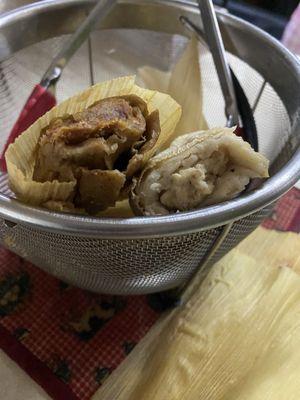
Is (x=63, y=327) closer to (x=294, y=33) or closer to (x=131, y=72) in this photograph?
(x=131, y=72)

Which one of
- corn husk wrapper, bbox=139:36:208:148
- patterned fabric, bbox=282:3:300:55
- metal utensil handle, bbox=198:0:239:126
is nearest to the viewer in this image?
metal utensil handle, bbox=198:0:239:126

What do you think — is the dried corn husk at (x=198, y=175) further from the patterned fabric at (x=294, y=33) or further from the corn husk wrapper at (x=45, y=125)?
the patterned fabric at (x=294, y=33)

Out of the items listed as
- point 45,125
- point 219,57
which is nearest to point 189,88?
point 219,57

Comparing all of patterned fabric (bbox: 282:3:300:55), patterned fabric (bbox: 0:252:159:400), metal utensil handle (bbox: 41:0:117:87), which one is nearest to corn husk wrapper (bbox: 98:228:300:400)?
patterned fabric (bbox: 0:252:159:400)

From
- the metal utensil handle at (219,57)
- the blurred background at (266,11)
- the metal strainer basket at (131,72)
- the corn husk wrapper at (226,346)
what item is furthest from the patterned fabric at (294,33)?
the corn husk wrapper at (226,346)

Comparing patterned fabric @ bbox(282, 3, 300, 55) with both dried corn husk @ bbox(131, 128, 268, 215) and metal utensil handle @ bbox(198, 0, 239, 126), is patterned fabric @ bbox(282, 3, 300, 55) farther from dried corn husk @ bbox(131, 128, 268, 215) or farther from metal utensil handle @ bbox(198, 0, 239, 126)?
dried corn husk @ bbox(131, 128, 268, 215)

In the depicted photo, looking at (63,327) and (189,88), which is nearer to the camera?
(63,327)

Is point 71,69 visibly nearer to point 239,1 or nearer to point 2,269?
point 2,269
